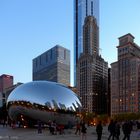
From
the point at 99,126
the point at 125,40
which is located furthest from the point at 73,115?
the point at 125,40

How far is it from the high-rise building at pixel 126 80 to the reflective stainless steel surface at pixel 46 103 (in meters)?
142

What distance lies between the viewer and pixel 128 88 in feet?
605

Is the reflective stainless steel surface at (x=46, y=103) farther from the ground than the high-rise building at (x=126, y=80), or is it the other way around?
the high-rise building at (x=126, y=80)

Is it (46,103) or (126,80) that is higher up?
(126,80)

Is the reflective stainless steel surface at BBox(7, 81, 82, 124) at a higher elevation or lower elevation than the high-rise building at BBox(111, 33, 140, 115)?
lower

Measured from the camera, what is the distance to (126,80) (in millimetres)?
185750

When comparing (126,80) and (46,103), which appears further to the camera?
(126,80)

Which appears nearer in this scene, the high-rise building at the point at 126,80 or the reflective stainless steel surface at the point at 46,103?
the reflective stainless steel surface at the point at 46,103

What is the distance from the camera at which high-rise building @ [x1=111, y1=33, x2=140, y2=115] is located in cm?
18038

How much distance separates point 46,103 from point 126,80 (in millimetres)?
154405

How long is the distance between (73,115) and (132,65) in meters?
151

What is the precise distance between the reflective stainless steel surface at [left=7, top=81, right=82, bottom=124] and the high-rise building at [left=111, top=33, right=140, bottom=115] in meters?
142

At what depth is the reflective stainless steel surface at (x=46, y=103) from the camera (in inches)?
1363

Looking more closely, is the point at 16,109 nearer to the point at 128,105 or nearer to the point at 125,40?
the point at 128,105
